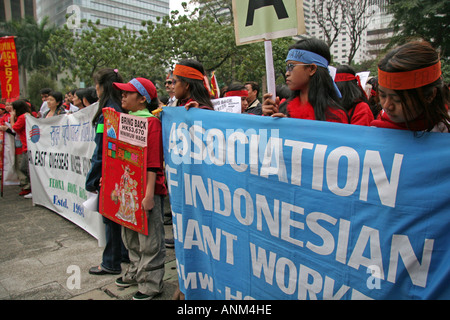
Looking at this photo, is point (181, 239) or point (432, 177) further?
point (181, 239)

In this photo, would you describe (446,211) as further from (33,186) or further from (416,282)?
(33,186)

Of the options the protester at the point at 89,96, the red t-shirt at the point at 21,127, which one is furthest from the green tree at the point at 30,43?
the protester at the point at 89,96

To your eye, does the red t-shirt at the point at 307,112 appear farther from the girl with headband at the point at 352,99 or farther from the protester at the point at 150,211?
the protester at the point at 150,211

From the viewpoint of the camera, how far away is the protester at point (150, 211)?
2891 mm

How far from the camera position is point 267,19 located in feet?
7.22

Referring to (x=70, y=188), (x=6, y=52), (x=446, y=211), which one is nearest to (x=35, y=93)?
(x=6, y=52)

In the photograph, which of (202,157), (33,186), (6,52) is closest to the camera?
(202,157)

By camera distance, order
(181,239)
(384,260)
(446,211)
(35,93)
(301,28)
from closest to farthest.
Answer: (446,211)
(384,260)
(301,28)
(181,239)
(35,93)

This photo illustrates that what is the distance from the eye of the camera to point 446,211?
150 cm

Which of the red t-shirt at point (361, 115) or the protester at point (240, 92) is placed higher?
the protester at point (240, 92)

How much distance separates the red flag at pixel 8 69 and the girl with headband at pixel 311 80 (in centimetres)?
690

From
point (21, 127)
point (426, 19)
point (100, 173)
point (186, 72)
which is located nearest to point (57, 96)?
point (21, 127)

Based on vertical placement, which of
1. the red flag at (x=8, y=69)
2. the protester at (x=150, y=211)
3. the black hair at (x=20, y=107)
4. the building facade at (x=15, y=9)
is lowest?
the protester at (x=150, y=211)
